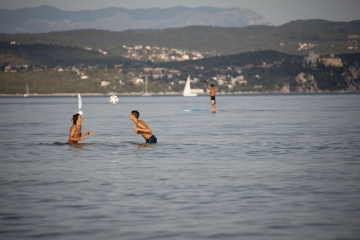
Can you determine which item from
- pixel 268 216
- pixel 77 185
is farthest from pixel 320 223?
pixel 77 185

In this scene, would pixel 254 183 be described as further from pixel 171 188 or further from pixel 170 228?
pixel 170 228

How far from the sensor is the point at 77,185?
706 inches

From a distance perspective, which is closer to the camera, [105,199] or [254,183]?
[105,199]

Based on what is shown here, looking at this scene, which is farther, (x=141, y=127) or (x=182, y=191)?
(x=141, y=127)

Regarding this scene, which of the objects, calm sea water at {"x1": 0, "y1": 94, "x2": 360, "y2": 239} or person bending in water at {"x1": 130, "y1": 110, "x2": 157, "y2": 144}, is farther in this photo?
person bending in water at {"x1": 130, "y1": 110, "x2": 157, "y2": 144}

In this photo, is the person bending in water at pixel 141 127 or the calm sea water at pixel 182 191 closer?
the calm sea water at pixel 182 191

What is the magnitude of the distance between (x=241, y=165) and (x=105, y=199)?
734 cm

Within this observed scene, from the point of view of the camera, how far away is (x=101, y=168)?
21.8 meters

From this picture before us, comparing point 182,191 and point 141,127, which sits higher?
point 141,127

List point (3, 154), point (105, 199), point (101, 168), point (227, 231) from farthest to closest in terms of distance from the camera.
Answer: point (3, 154) < point (101, 168) < point (105, 199) < point (227, 231)

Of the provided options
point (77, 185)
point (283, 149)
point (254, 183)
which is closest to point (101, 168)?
point (77, 185)

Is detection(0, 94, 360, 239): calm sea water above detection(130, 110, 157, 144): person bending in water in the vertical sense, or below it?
below

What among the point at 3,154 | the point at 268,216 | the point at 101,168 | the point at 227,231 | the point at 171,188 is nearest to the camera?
the point at 227,231

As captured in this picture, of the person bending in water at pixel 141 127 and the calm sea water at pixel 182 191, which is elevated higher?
the person bending in water at pixel 141 127
